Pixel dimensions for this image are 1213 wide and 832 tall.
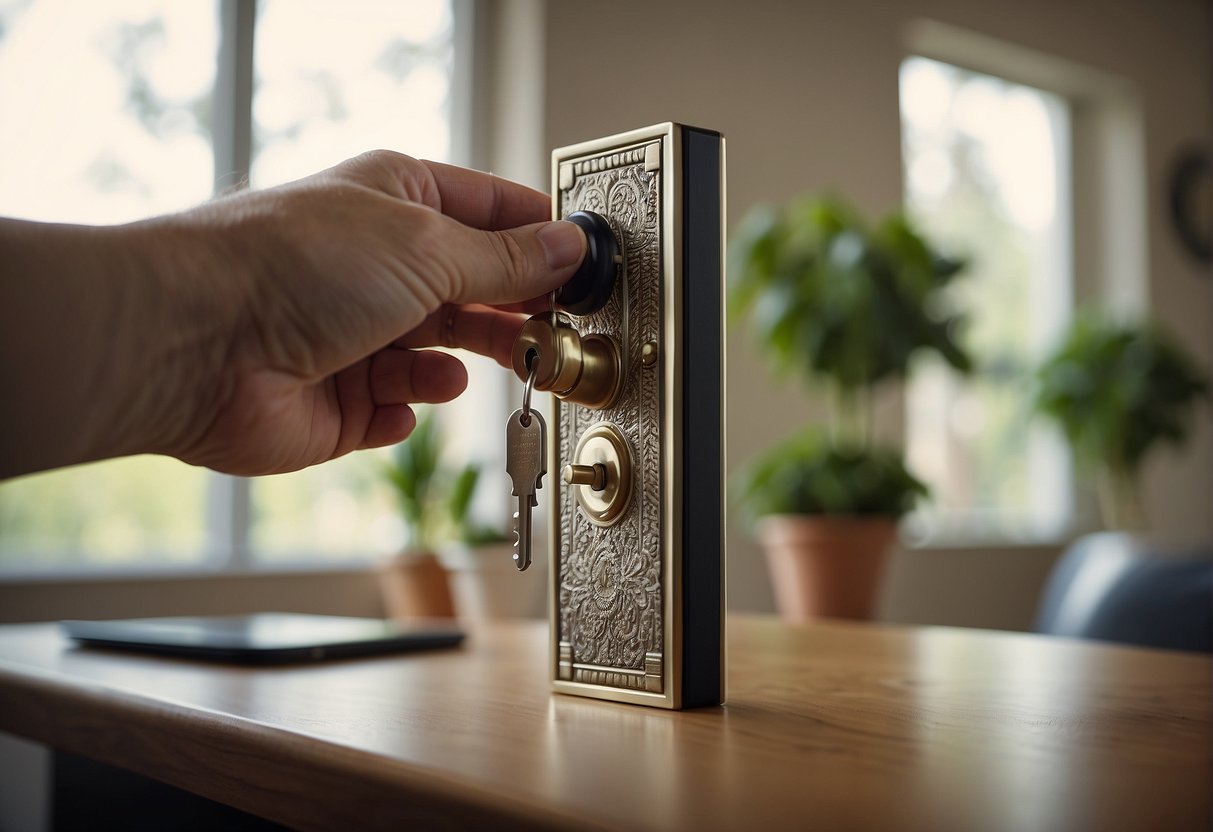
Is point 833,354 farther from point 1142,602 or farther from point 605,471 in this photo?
point 605,471

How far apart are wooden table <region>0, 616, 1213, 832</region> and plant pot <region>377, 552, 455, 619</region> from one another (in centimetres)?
152

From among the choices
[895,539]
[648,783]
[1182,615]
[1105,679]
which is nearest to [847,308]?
[895,539]

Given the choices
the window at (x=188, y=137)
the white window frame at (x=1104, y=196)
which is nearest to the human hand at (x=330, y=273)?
the window at (x=188, y=137)

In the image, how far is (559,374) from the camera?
60 cm

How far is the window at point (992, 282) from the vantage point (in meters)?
4.02

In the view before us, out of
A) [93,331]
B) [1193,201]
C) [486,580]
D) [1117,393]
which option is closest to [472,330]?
[93,331]

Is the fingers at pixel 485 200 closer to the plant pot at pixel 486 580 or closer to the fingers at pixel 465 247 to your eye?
the fingers at pixel 465 247

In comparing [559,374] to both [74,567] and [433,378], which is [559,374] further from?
[74,567]

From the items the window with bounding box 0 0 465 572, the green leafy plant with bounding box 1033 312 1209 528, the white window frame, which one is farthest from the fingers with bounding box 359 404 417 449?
the white window frame

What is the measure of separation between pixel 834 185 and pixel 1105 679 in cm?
290

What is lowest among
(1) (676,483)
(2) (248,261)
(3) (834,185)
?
(1) (676,483)

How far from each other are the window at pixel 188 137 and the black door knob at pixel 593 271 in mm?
1569

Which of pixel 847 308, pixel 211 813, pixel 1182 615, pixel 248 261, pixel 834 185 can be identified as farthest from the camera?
pixel 834 185

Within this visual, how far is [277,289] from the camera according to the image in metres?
0.56
